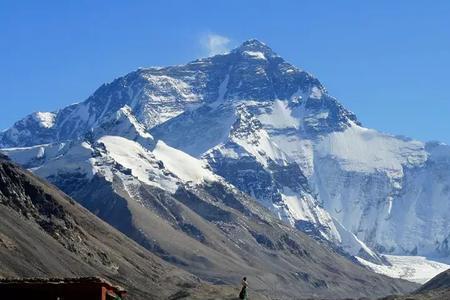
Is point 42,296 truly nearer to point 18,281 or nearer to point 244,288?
point 18,281

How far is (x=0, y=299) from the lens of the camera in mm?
57469

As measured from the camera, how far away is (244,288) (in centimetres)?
5816

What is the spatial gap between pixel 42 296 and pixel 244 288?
10.8 metres

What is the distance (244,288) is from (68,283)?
371 inches

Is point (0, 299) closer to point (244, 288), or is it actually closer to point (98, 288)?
point (98, 288)

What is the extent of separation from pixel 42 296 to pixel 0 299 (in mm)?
2417

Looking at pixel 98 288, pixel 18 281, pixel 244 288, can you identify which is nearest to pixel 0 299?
pixel 18 281

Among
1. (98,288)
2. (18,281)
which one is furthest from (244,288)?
(18,281)

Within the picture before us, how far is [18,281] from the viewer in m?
57.6

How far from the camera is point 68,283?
185ft

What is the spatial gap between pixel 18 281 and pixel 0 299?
1342mm

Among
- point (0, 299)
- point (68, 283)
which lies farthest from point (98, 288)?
point (0, 299)

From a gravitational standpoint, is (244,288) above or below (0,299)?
above

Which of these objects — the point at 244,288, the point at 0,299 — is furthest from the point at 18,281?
the point at 244,288
